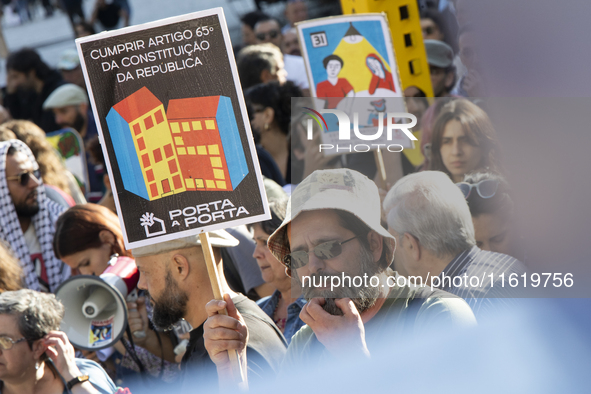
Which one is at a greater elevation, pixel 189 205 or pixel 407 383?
pixel 189 205

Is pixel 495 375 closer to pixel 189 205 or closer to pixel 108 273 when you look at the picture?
pixel 189 205

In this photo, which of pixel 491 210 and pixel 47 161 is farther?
pixel 47 161

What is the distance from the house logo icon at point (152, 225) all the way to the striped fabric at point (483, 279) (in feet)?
3.03

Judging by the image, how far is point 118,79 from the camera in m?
2.20

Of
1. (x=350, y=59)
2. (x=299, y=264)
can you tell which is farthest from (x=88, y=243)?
(x=299, y=264)

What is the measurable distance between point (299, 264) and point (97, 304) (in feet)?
5.40

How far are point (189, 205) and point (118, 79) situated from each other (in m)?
0.48

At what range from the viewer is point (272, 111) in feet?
14.4

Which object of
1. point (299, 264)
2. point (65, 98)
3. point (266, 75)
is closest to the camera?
point (299, 264)

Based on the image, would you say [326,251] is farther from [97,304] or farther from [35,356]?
[97,304]

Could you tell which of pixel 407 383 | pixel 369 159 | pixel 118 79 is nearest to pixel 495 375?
pixel 407 383

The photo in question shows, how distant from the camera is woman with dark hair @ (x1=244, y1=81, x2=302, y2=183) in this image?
438cm

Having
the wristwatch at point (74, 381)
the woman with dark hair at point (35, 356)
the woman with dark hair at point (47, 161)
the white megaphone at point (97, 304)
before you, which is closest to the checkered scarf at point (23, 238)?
the woman with dark hair at point (47, 161)

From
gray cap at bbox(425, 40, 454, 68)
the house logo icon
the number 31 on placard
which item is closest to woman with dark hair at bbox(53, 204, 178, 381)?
the house logo icon
